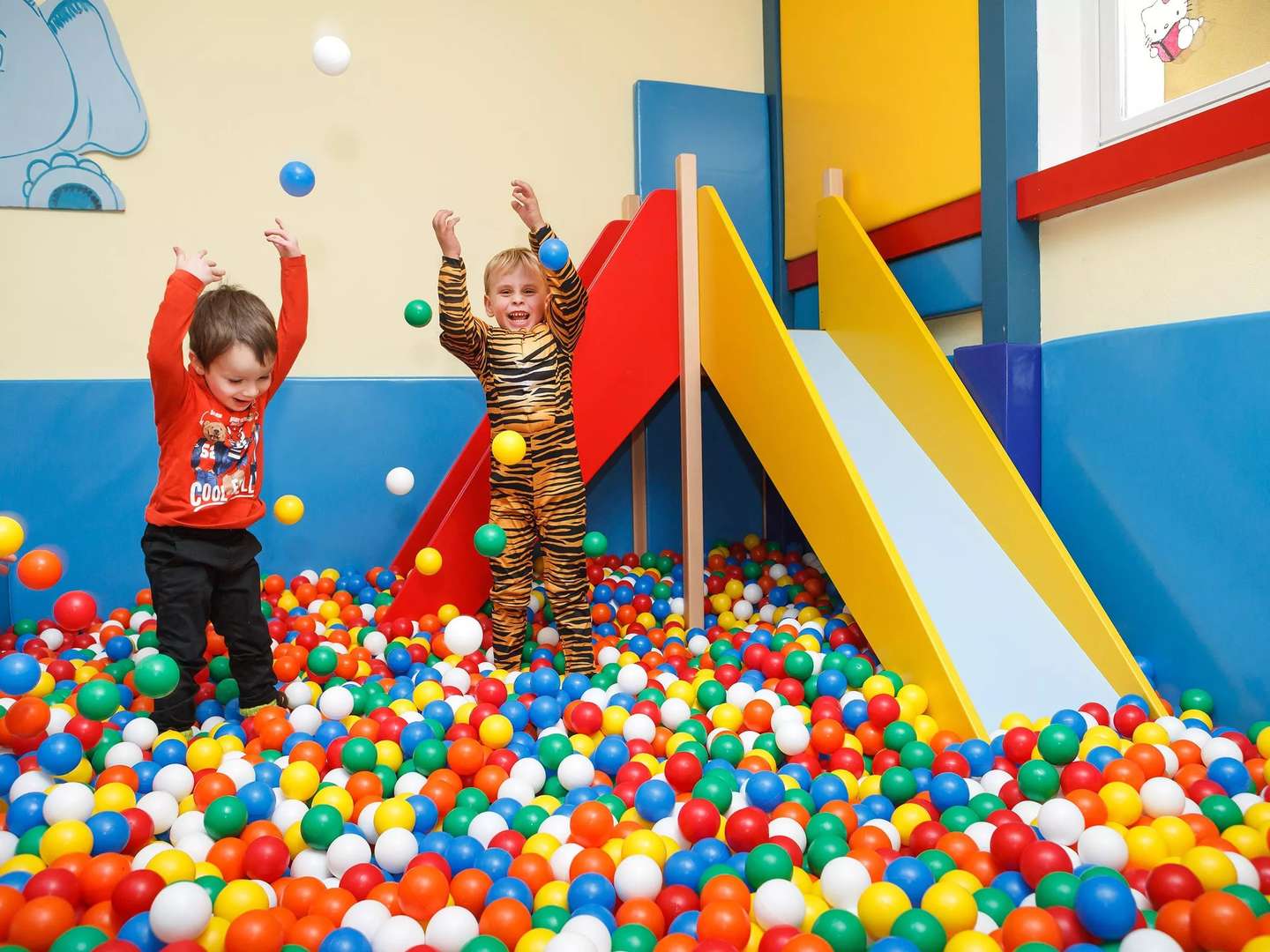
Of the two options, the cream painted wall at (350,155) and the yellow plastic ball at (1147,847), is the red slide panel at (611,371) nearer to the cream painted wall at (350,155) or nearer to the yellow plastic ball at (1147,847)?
the cream painted wall at (350,155)

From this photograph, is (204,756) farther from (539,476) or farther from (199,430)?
(539,476)

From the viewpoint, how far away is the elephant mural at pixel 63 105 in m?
2.70

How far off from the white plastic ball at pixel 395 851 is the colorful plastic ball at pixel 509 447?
0.90 metres

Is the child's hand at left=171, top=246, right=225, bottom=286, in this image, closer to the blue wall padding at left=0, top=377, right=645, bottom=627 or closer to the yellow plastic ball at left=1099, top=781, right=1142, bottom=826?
the blue wall padding at left=0, top=377, right=645, bottom=627

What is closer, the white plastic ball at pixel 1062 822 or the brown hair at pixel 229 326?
the white plastic ball at pixel 1062 822

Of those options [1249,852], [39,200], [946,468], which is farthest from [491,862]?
[39,200]

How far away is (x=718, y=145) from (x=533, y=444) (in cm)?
176

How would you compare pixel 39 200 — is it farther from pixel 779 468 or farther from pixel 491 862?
pixel 491 862

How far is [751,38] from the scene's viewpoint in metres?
3.62

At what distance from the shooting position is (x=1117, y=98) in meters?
2.26

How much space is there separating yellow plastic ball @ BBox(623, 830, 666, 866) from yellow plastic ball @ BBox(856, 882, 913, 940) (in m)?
0.29

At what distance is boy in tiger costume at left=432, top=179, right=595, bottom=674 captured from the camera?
230 centimetres

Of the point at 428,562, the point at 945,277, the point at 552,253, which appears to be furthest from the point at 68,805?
the point at 945,277

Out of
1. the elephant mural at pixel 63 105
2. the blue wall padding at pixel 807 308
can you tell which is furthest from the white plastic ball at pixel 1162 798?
the elephant mural at pixel 63 105
